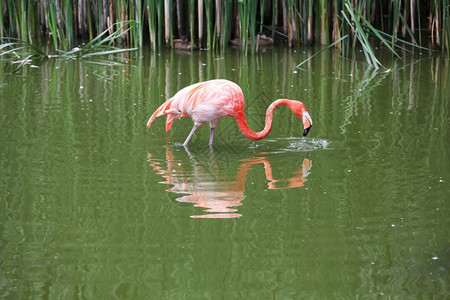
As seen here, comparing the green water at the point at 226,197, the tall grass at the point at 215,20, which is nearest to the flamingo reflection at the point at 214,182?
the green water at the point at 226,197

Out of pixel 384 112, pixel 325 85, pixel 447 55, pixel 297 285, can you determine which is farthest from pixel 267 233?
pixel 447 55

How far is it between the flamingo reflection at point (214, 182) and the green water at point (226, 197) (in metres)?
0.02

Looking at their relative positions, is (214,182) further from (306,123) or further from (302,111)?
(302,111)

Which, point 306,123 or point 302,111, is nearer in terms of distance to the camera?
point 306,123

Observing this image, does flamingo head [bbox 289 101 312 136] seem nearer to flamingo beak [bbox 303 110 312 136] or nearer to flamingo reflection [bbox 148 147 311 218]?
flamingo beak [bbox 303 110 312 136]

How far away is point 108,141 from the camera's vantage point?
609 cm

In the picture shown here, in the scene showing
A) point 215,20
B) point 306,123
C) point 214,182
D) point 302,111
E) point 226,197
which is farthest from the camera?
point 215,20

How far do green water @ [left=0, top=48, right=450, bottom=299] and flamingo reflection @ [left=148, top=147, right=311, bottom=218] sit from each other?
0.02 meters

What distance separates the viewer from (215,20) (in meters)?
11.2

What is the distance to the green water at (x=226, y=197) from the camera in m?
3.65

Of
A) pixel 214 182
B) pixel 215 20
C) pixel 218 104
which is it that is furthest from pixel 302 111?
pixel 215 20

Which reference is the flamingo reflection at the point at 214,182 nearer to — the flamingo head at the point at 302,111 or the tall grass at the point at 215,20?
the flamingo head at the point at 302,111

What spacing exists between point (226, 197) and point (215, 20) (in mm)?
6711

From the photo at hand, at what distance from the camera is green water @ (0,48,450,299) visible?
3.65m
